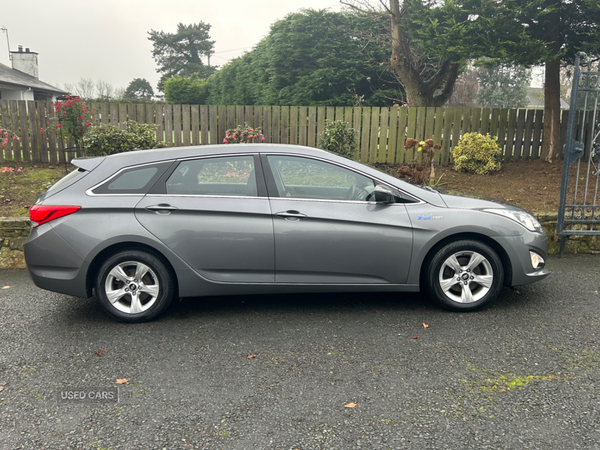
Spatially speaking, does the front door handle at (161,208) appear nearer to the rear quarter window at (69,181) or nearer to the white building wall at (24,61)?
the rear quarter window at (69,181)

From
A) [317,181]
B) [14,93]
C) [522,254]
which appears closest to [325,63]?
[317,181]

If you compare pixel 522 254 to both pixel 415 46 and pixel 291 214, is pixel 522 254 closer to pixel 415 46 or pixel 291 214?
pixel 291 214

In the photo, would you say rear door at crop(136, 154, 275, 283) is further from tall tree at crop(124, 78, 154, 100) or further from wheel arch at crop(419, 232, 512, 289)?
tall tree at crop(124, 78, 154, 100)

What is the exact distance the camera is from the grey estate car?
4.25 m

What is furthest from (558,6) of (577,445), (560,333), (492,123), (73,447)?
(73,447)

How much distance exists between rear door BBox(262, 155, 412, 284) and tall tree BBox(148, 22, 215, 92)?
55.2 meters

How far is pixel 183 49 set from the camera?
5741 centimetres

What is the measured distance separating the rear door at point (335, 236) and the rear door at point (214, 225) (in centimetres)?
13

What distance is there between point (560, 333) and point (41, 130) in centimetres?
1064

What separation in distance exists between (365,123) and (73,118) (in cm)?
624

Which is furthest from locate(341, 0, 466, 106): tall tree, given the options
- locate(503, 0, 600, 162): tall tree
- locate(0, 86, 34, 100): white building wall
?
locate(0, 86, 34, 100): white building wall

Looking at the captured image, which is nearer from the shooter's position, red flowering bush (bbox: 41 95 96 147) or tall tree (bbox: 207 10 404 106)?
red flowering bush (bbox: 41 95 96 147)

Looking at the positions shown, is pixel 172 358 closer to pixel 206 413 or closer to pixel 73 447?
pixel 206 413

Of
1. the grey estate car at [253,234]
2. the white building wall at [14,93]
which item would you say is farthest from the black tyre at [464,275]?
the white building wall at [14,93]
